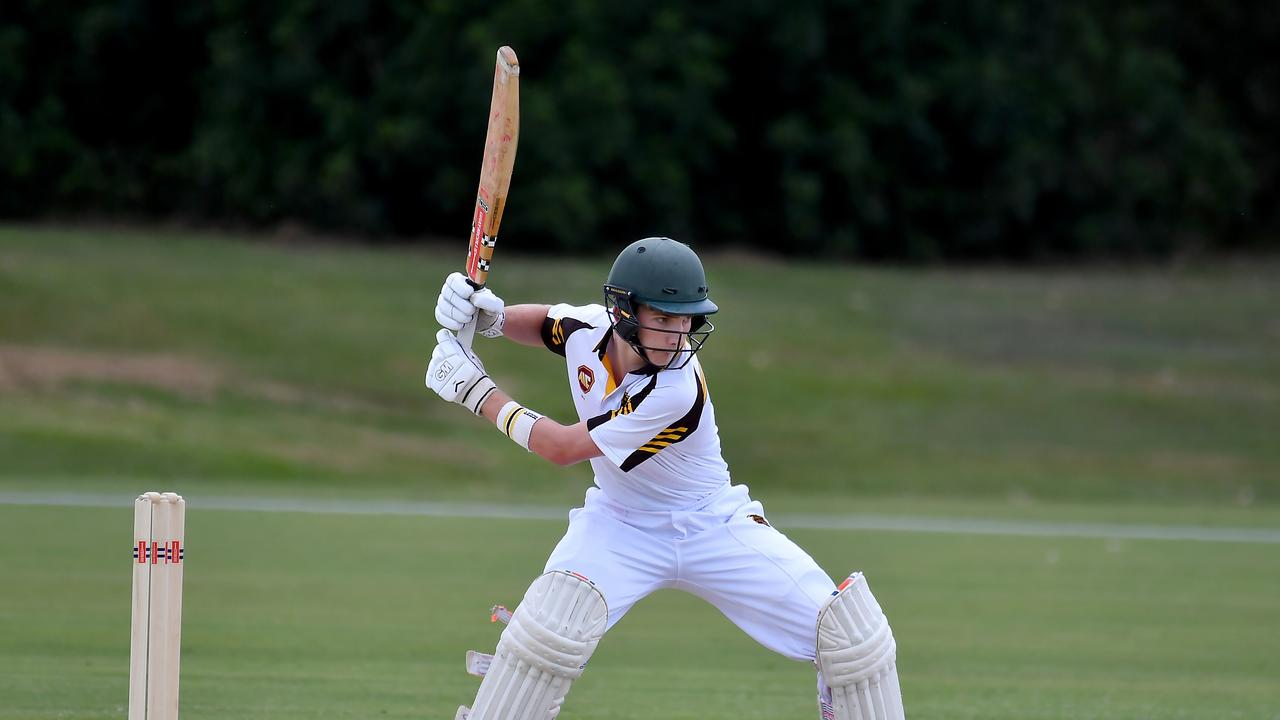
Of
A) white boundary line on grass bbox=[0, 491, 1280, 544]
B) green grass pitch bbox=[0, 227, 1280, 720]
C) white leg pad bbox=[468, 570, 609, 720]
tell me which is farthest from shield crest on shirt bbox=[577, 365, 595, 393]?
white boundary line on grass bbox=[0, 491, 1280, 544]

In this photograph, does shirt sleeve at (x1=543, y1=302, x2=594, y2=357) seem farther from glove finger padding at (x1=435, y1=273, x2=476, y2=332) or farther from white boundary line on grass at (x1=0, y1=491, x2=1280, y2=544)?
white boundary line on grass at (x1=0, y1=491, x2=1280, y2=544)

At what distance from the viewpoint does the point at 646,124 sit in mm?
32688

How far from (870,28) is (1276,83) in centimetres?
1185

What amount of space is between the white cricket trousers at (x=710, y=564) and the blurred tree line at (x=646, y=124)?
25463mm

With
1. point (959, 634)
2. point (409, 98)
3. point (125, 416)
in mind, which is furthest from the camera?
point (409, 98)

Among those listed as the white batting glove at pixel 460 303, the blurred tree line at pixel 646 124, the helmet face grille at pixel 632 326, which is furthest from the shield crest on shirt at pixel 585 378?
the blurred tree line at pixel 646 124

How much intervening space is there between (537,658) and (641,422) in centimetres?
78

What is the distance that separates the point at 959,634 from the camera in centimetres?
895

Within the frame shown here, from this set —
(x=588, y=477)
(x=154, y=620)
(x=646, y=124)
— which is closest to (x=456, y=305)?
(x=154, y=620)

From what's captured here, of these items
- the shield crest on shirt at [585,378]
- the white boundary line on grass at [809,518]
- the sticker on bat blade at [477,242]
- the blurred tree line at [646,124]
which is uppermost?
the blurred tree line at [646,124]

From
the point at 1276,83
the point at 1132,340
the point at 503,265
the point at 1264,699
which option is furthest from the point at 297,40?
the point at 1264,699

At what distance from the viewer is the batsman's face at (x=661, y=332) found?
4988mm

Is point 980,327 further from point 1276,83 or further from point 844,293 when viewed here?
point 1276,83

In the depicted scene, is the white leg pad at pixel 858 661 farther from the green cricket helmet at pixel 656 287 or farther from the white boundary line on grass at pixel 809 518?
the white boundary line on grass at pixel 809 518
